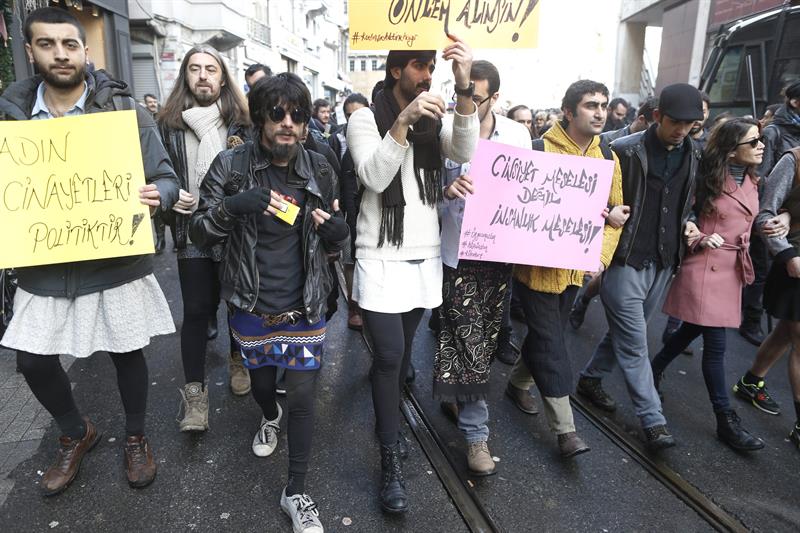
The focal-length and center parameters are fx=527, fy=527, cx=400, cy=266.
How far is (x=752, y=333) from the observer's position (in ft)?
15.9

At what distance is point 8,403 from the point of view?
3385 mm

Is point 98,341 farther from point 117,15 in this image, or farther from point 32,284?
point 117,15

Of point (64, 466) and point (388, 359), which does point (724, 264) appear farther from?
point (64, 466)

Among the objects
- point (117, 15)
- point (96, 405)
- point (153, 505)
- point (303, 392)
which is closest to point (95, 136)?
point (303, 392)

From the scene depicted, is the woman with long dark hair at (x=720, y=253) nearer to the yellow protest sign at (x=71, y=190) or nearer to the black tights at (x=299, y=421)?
the black tights at (x=299, y=421)

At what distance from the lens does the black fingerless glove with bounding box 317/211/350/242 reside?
227cm

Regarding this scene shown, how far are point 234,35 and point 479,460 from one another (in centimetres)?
2039

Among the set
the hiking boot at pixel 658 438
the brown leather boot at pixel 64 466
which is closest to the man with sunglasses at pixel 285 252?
the brown leather boot at pixel 64 466

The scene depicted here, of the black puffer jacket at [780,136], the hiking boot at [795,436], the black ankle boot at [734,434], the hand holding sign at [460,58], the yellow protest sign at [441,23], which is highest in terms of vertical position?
the yellow protest sign at [441,23]

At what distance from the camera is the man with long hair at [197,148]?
2.94 meters

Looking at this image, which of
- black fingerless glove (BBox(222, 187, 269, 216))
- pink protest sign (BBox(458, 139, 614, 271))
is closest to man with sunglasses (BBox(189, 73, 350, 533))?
black fingerless glove (BBox(222, 187, 269, 216))

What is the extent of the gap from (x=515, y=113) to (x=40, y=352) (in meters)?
6.03

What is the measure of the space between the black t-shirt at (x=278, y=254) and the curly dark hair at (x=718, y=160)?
7.91 feet

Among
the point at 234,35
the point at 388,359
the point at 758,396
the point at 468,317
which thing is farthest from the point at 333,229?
the point at 234,35
